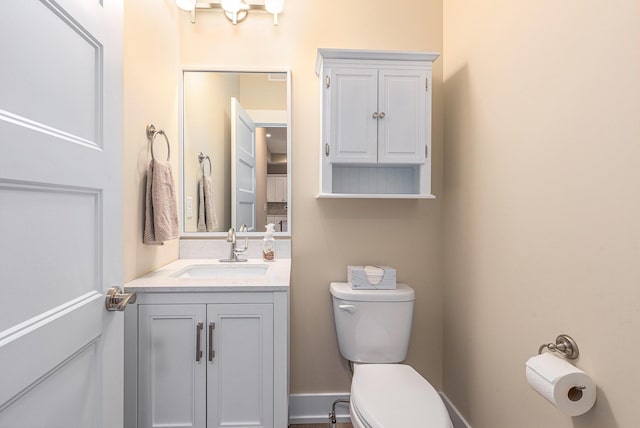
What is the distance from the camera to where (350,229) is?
73.6 inches

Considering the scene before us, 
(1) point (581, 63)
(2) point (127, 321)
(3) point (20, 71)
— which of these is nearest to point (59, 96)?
(3) point (20, 71)

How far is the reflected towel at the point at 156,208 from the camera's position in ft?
4.74

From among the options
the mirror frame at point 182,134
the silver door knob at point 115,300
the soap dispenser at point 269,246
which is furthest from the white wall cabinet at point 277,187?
A: the silver door knob at point 115,300

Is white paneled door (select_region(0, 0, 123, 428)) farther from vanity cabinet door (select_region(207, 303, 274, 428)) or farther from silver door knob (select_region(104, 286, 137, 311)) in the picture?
vanity cabinet door (select_region(207, 303, 274, 428))

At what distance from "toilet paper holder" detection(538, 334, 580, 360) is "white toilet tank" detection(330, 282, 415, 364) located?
685 millimetres

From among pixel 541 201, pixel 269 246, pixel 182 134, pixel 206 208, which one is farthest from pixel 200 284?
pixel 541 201

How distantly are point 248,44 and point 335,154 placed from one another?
2.66 ft

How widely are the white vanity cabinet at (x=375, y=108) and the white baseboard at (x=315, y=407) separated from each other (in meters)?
1.11

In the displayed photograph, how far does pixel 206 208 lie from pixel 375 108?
3.45 ft

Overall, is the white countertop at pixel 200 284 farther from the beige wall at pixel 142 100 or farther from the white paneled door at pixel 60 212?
the white paneled door at pixel 60 212

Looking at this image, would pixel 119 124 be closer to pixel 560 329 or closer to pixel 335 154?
pixel 335 154

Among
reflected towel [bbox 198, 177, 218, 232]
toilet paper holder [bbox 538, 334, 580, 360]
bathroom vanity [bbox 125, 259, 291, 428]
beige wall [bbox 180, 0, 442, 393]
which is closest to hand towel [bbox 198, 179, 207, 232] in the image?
reflected towel [bbox 198, 177, 218, 232]

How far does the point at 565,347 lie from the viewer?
979mm

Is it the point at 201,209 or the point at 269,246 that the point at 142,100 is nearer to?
the point at 201,209
